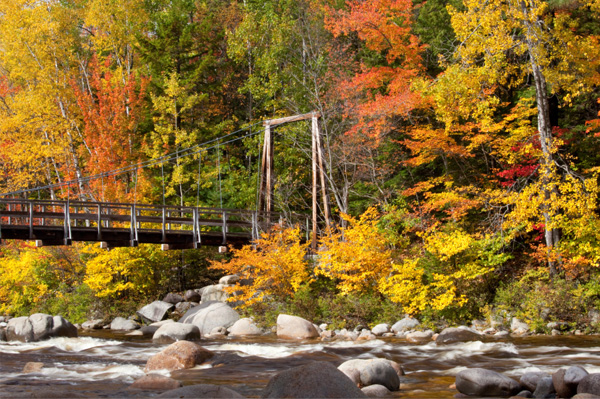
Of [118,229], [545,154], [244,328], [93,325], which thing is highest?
[545,154]

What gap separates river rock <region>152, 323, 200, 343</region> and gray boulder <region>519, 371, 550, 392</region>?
822 centimetres

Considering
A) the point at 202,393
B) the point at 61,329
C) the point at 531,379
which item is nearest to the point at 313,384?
the point at 202,393

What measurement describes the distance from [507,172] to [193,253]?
11305 mm

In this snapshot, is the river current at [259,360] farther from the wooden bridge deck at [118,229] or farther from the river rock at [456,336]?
the wooden bridge deck at [118,229]

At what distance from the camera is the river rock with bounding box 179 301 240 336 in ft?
48.9

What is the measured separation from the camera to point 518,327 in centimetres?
1192

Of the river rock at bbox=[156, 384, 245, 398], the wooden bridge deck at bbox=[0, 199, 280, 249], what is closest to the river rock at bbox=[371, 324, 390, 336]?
the wooden bridge deck at bbox=[0, 199, 280, 249]

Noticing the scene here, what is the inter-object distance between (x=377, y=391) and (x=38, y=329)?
9569mm

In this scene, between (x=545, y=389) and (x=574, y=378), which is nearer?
(x=574, y=378)

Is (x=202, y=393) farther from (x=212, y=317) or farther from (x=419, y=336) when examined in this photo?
(x=212, y=317)

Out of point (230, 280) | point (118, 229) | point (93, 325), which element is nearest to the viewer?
point (118, 229)

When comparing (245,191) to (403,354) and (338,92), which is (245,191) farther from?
(403,354)

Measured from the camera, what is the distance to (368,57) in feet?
68.2

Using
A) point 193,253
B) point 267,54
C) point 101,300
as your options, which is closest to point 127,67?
point 267,54
